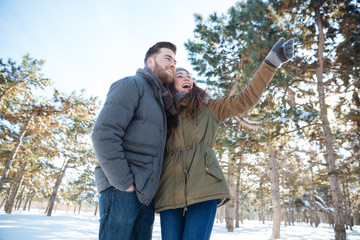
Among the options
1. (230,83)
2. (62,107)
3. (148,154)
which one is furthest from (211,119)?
(62,107)

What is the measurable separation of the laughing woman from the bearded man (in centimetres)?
13

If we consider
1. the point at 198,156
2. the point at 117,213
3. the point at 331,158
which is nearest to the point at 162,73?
the point at 198,156

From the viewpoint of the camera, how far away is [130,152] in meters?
1.50

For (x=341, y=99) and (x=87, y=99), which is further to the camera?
(x=87, y=99)

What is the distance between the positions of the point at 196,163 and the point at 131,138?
537 millimetres

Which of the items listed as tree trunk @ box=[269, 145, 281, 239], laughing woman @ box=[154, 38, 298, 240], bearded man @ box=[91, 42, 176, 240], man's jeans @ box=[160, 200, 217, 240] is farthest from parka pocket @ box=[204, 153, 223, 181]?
tree trunk @ box=[269, 145, 281, 239]

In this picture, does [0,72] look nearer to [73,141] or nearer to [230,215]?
[73,141]

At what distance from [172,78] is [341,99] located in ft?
26.6

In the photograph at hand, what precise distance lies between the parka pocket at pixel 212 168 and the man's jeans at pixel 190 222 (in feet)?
0.65

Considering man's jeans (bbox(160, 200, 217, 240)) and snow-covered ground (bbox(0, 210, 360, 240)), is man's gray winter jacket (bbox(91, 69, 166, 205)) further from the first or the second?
snow-covered ground (bbox(0, 210, 360, 240))

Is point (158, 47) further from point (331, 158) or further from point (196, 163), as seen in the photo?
point (331, 158)

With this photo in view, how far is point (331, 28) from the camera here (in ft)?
22.3

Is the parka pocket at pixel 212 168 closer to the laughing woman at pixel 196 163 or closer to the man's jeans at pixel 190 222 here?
the laughing woman at pixel 196 163

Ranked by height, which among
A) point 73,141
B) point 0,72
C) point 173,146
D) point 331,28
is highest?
point 331,28
